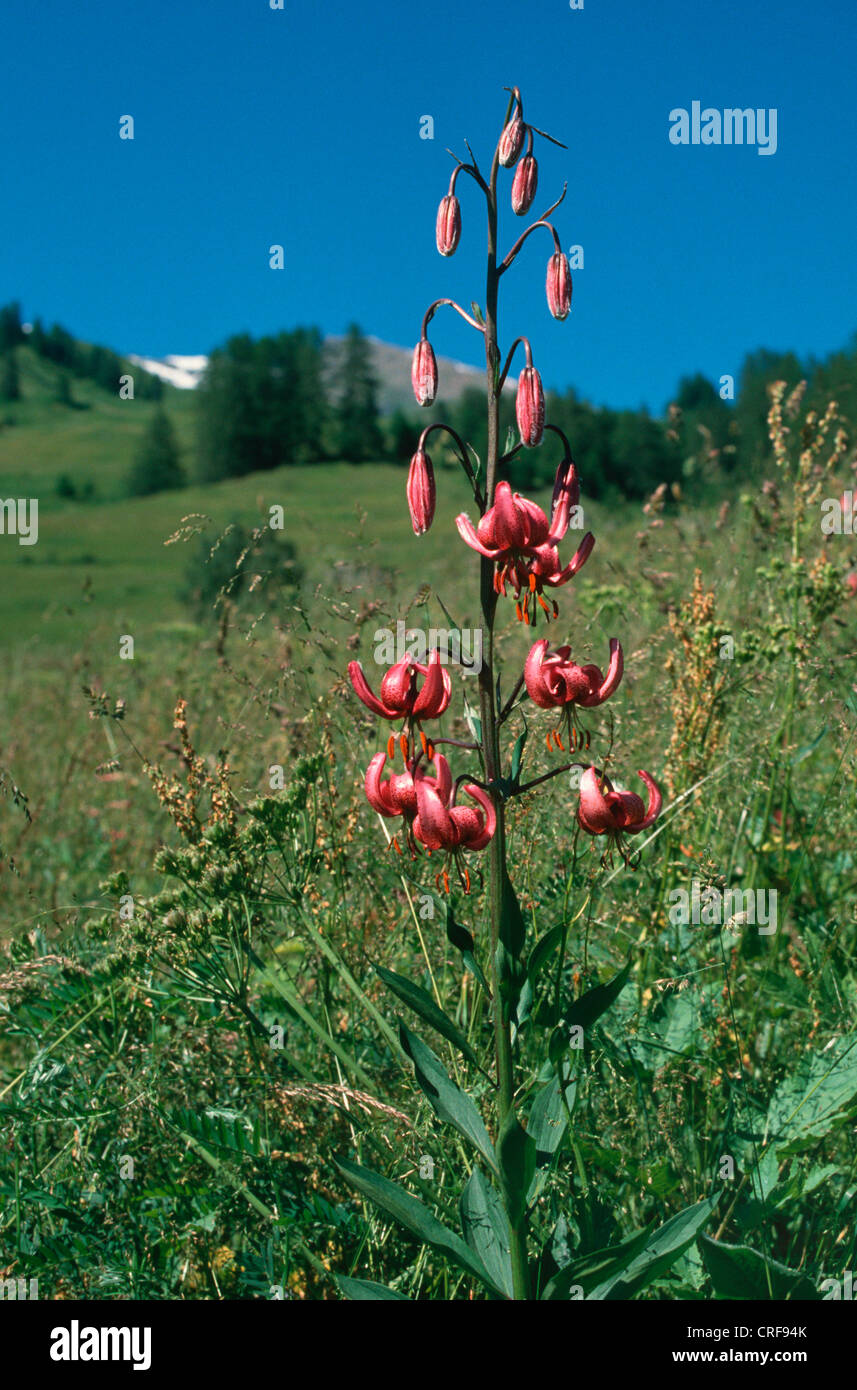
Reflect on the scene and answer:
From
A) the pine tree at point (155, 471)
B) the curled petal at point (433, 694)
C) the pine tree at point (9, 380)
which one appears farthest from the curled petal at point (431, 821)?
the pine tree at point (9, 380)

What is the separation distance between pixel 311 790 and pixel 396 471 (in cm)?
5580

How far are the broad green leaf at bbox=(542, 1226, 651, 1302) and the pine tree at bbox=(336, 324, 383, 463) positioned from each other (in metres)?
62.4

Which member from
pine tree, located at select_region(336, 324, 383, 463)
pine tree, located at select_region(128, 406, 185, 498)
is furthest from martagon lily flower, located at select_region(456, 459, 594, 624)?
pine tree, located at select_region(128, 406, 185, 498)

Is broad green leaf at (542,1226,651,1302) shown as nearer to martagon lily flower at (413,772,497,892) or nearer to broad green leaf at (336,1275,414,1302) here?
broad green leaf at (336,1275,414,1302)

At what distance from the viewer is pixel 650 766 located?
335cm

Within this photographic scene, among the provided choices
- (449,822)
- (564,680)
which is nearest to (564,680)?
(564,680)

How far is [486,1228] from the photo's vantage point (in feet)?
5.68

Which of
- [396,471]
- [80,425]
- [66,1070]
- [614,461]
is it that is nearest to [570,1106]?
[66,1070]

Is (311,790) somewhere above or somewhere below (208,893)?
above

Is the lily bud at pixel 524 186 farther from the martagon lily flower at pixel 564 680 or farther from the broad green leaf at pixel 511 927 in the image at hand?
the broad green leaf at pixel 511 927

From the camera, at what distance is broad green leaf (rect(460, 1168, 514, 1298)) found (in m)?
1.71

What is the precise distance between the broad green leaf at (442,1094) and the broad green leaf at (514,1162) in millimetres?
89

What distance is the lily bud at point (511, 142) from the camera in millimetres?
1725
